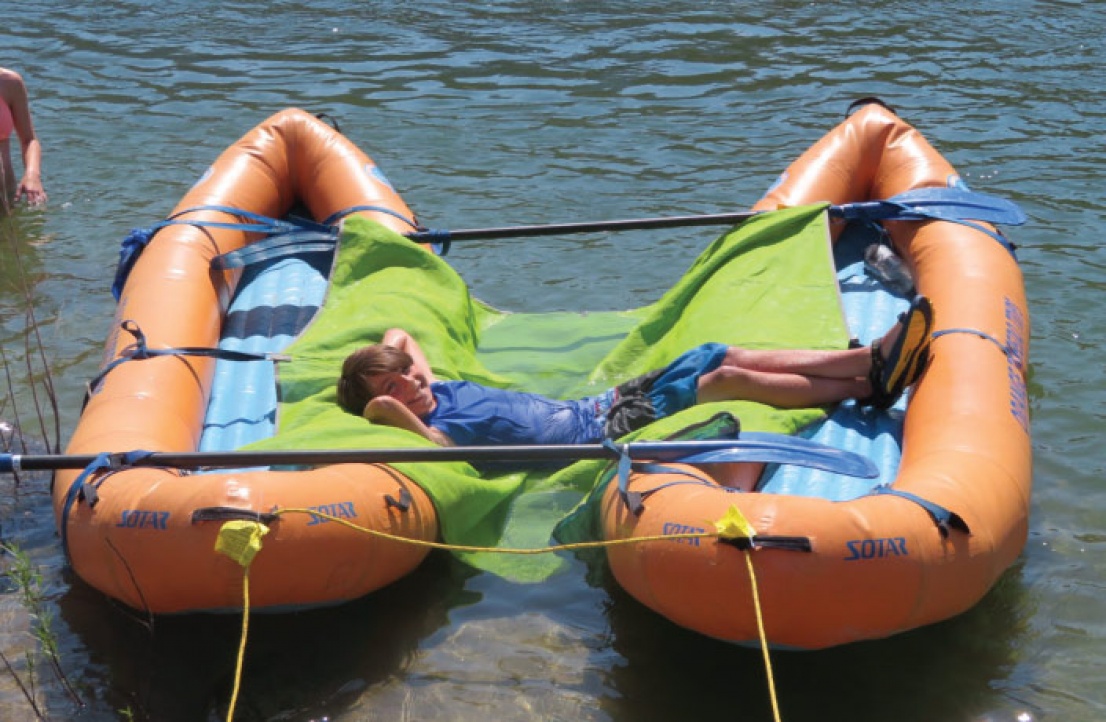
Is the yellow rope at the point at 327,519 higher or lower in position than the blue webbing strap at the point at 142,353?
higher

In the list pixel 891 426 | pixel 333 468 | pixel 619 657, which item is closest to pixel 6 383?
pixel 333 468

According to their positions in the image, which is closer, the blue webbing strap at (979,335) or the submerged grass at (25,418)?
the submerged grass at (25,418)

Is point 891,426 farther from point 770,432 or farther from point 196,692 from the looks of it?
point 196,692

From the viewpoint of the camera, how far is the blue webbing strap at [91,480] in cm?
378

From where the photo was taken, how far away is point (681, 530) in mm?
3463

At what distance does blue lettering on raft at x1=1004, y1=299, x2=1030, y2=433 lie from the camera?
421 cm

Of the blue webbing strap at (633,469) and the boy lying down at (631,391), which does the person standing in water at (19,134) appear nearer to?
the boy lying down at (631,391)

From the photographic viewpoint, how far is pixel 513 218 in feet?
24.8

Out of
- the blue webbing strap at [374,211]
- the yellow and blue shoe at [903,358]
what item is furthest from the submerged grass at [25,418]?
the yellow and blue shoe at [903,358]

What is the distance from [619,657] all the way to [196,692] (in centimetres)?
118

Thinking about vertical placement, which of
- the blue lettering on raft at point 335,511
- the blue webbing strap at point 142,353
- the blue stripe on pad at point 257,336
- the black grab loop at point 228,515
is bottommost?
the blue stripe on pad at point 257,336

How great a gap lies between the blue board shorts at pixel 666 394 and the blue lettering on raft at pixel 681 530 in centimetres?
120

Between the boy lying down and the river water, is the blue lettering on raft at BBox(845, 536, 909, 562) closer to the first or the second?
the river water

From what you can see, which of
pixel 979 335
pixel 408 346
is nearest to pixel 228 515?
pixel 408 346
